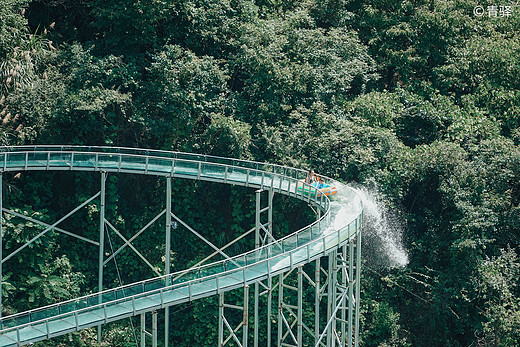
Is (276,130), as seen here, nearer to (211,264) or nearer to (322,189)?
(322,189)

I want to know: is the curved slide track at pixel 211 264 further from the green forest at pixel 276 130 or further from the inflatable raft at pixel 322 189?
the green forest at pixel 276 130

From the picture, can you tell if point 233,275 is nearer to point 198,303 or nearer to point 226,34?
point 198,303

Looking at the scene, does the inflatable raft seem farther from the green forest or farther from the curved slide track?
the green forest

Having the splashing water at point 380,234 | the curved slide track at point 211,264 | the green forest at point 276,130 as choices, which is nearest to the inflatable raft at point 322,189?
the curved slide track at point 211,264

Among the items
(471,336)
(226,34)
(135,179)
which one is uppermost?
(226,34)

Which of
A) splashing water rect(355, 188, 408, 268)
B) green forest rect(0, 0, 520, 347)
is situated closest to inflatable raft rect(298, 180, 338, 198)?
splashing water rect(355, 188, 408, 268)

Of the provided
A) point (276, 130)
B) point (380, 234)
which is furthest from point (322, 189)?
point (276, 130)

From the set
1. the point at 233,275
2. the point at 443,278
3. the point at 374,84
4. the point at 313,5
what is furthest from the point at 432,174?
the point at 233,275
